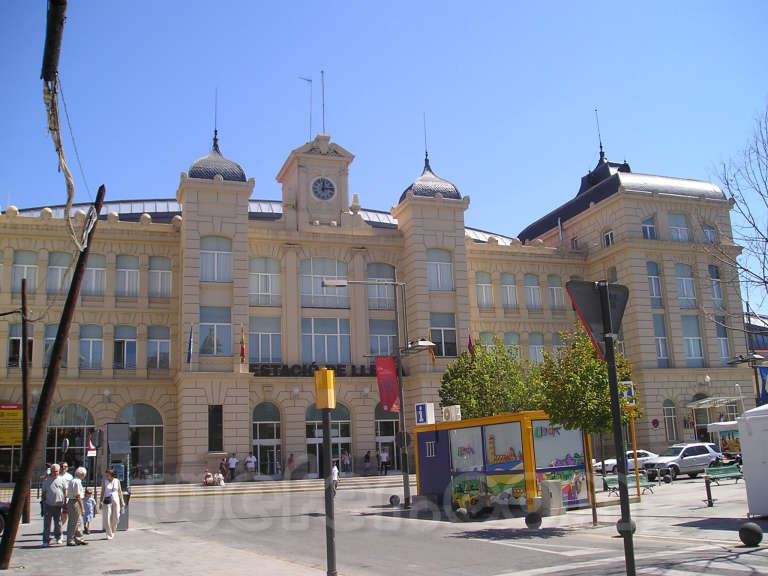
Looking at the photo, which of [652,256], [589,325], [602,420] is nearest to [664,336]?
[652,256]

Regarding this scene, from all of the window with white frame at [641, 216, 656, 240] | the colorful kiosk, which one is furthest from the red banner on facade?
the window with white frame at [641, 216, 656, 240]

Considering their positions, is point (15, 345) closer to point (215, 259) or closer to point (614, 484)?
point (215, 259)

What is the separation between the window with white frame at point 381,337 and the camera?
45.3 m

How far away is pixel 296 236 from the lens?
146 ft

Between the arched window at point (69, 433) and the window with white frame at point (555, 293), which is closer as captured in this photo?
the arched window at point (69, 433)

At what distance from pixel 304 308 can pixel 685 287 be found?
24.5 metres

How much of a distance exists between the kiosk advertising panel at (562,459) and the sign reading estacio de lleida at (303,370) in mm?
20904

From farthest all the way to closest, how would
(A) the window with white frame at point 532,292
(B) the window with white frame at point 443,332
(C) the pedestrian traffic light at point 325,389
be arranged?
(A) the window with white frame at point 532,292 < (B) the window with white frame at point 443,332 < (C) the pedestrian traffic light at point 325,389

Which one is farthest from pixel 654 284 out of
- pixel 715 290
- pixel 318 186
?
pixel 318 186

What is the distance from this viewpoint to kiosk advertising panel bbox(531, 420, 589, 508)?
69.2 feet

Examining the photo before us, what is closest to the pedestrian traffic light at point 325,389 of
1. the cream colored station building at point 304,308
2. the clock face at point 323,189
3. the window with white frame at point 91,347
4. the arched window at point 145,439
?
the cream colored station building at point 304,308

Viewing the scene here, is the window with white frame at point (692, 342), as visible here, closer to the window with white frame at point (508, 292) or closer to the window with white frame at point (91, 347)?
the window with white frame at point (508, 292)

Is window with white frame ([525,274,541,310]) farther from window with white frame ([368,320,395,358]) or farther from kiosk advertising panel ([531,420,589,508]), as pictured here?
kiosk advertising panel ([531,420,589,508])

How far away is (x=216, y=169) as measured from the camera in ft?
140
